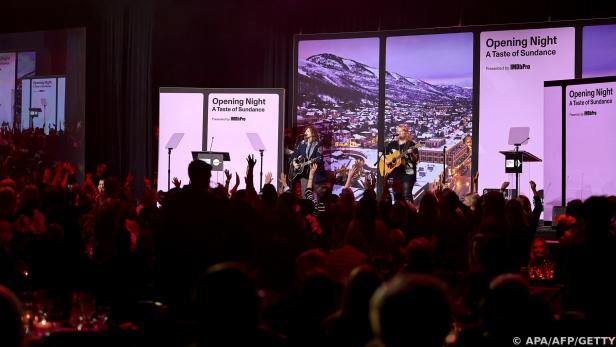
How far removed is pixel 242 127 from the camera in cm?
1392

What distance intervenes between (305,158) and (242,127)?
122 cm

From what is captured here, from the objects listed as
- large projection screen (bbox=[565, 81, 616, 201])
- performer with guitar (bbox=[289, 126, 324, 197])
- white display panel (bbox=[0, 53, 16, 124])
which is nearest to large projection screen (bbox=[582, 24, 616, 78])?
large projection screen (bbox=[565, 81, 616, 201])

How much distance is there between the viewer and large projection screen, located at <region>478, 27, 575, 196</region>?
12.4 metres

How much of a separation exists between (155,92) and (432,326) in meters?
13.6

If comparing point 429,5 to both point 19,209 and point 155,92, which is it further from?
point 19,209

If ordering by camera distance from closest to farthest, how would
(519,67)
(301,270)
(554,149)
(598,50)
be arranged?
(301,270)
(554,149)
(598,50)
(519,67)

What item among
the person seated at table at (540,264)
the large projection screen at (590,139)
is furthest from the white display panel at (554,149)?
the person seated at table at (540,264)

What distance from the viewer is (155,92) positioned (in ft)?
49.1

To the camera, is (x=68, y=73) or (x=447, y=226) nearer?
(x=447, y=226)

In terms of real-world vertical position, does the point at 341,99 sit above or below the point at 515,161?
above

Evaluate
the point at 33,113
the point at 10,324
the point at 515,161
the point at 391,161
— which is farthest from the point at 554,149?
the point at 33,113

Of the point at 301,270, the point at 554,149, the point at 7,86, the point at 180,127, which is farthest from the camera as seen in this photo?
the point at 7,86

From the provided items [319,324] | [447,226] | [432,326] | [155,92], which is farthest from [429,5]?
[432,326]

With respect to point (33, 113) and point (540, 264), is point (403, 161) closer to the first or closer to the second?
point (540, 264)
